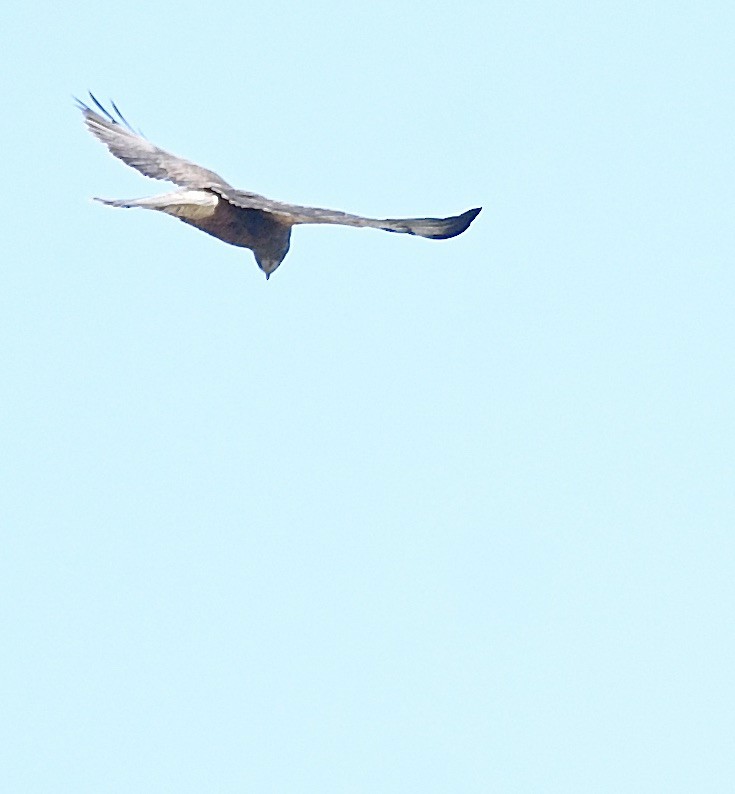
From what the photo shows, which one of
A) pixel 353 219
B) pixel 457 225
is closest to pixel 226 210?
pixel 353 219

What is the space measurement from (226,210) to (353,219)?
1.60 metres

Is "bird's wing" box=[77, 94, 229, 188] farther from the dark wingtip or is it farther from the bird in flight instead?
the dark wingtip

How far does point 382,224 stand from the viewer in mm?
16484

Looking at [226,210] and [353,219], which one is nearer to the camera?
[353,219]

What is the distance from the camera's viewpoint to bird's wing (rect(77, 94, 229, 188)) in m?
17.8

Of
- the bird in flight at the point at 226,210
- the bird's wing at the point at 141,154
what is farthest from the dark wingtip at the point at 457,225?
the bird's wing at the point at 141,154

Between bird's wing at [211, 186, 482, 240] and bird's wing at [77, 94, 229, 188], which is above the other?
bird's wing at [77, 94, 229, 188]

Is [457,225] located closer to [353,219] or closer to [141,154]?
[353,219]

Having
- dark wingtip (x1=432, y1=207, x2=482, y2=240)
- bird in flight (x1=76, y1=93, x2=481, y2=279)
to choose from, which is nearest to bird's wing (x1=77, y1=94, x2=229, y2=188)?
bird in flight (x1=76, y1=93, x2=481, y2=279)

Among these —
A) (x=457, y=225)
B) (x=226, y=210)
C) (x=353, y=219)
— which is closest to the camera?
(x=457, y=225)

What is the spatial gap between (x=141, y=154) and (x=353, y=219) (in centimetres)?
321

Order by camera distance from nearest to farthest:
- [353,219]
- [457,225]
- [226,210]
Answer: [457,225]
[353,219]
[226,210]

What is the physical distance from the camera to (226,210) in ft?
57.7

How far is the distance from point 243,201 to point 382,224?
4.62ft
